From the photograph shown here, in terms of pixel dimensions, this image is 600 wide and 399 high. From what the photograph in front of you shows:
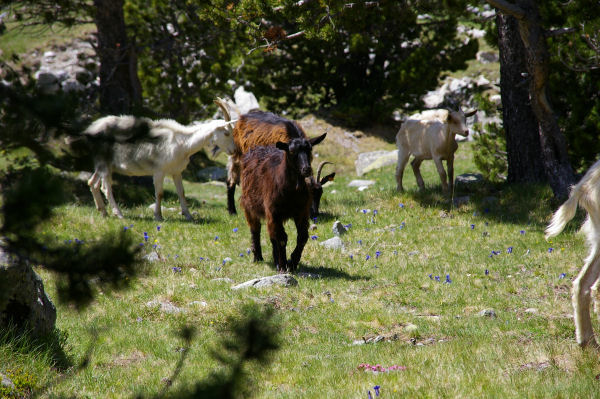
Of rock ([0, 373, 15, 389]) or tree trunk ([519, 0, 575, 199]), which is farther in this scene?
tree trunk ([519, 0, 575, 199])

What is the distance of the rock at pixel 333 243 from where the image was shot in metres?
9.98

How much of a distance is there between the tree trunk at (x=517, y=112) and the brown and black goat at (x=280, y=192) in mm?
5597

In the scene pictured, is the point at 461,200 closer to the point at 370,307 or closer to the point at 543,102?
the point at 543,102

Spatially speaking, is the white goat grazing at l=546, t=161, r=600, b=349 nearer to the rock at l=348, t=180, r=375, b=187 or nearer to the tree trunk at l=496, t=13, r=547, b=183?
the tree trunk at l=496, t=13, r=547, b=183

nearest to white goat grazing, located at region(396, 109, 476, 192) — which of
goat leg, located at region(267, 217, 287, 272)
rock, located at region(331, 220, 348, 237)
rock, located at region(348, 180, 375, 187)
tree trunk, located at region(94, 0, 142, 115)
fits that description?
rock, located at region(331, 220, 348, 237)

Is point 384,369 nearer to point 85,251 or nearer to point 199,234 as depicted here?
point 85,251

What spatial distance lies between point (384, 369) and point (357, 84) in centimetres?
2138

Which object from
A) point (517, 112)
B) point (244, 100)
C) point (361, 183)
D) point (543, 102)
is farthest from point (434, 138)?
point (244, 100)

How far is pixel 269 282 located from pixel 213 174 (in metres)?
13.8

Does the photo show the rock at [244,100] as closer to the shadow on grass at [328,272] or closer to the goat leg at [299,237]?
the shadow on grass at [328,272]

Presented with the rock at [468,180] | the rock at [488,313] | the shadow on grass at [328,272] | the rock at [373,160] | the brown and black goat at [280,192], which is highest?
the brown and black goat at [280,192]

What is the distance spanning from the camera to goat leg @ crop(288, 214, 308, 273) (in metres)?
8.42

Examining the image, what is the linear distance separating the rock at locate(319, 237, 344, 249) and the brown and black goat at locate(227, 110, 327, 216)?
1772 millimetres

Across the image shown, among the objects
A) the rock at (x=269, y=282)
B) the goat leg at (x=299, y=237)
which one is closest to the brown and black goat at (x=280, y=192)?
the goat leg at (x=299, y=237)
